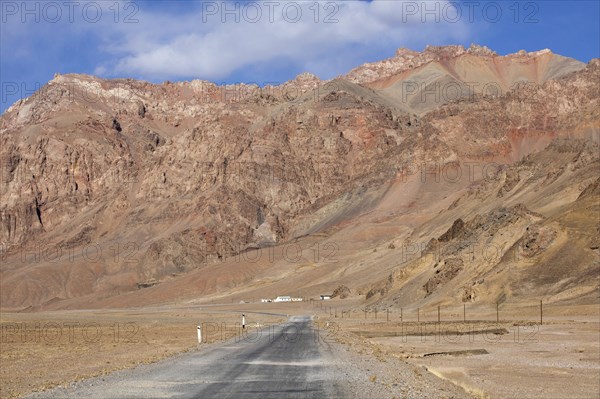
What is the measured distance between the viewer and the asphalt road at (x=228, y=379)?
638 inches

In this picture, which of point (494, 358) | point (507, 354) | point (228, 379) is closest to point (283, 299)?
point (507, 354)

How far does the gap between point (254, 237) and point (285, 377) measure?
177 m

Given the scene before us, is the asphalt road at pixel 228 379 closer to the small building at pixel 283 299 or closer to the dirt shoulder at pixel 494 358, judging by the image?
the dirt shoulder at pixel 494 358

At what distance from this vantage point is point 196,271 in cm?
17225

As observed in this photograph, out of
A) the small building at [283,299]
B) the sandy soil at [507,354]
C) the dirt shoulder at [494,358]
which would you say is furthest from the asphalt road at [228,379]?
the small building at [283,299]

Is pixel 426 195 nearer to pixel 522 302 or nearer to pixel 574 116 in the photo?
pixel 574 116

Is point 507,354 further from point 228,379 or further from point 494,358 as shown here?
point 228,379

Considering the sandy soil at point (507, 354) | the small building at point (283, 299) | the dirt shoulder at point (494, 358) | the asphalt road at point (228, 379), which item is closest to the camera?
the asphalt road at point (228, 379)

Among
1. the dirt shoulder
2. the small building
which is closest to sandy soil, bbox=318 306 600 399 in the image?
the dirt shoulder

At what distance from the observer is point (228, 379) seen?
1870cm

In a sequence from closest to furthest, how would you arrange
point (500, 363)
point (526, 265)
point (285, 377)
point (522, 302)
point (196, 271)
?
point (285, 377) < point (500, 363) < point (522, 302) < point (526, 265) < point (196, 271)

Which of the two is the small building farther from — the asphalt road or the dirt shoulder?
the asphalt road

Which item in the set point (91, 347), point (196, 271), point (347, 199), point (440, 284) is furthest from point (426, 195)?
point (91, 347)

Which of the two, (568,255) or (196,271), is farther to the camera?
(196,271)
